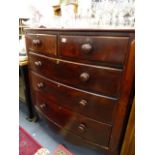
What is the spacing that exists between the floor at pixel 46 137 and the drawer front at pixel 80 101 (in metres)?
0.42

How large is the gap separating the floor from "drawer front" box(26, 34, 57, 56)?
2.38 feet

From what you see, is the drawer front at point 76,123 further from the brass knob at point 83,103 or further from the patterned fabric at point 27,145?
the patterned fabric at point 27,145

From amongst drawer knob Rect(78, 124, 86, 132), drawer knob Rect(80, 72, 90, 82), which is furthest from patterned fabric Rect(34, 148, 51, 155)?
drawer knob Rect(80, 72, 90, 82)

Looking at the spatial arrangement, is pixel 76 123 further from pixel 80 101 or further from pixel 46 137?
pixel 46 137

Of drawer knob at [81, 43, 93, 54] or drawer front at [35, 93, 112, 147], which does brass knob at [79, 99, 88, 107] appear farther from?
drawer knob at [81, 43, 93, 54]

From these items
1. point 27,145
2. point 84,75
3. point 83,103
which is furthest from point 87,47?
point 27,145

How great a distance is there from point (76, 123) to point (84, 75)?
15.1 inches

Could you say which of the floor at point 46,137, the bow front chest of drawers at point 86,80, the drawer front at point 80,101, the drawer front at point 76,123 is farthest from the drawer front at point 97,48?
the floor at point 46,137

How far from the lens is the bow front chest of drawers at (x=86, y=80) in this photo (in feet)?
1.95

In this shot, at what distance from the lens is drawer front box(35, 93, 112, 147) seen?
77 cm

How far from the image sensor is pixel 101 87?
0.67 metres

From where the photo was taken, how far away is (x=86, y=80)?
2.28 feet
